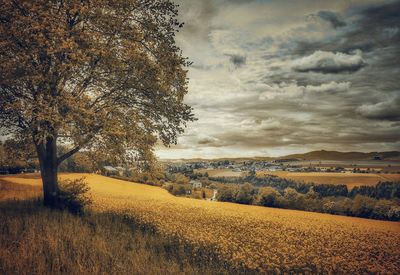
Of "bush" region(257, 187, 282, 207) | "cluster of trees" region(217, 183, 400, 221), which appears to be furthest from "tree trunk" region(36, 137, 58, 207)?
"cluster of trees" region(217, 183, 400, 221)

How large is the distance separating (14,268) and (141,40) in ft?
36.0

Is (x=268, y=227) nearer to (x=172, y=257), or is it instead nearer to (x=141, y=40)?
(x=172, y=257)

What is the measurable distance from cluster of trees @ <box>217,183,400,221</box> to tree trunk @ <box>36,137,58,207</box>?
2862 centimetres

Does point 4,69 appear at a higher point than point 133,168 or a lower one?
higher

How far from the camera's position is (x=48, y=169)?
1606 centimetres

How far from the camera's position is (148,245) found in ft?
37.5

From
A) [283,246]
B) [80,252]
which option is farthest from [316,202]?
[80,252]

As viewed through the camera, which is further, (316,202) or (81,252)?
(316,202)

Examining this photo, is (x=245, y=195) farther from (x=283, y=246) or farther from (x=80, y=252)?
(x=80, y=252)

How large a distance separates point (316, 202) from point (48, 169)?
104ft

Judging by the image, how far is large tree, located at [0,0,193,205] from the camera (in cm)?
1262

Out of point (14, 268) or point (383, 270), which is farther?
point (383, 270)

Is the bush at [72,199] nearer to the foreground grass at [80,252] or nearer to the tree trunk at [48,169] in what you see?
the tree trunk at [48,169]

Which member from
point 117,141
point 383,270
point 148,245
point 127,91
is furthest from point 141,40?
point 383,270
